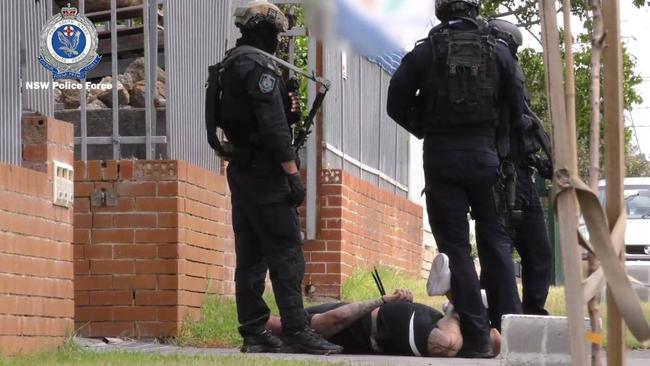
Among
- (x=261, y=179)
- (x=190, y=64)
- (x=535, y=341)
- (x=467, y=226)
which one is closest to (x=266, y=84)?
(x=261, y=179)

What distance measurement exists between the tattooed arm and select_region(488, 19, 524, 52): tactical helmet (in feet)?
4.85

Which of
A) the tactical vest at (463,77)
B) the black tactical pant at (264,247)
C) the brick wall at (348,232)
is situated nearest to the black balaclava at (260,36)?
the black tactical pant at (264,247)

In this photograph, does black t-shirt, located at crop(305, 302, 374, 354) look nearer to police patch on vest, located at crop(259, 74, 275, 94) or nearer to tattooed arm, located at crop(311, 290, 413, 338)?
tattooed arm, located at crop(311, 290, 413, 338)

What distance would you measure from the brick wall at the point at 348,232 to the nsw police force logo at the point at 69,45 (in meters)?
2.83

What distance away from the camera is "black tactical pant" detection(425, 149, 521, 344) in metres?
7.72

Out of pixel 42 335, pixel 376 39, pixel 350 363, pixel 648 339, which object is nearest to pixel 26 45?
pixel 42 335

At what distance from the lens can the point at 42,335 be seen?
7488 millimetres

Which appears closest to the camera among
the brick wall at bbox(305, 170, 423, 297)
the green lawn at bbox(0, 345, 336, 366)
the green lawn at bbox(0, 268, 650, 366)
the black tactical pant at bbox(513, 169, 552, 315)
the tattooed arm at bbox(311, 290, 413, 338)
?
the green lawn at bbox(0, 345, 336, 366)

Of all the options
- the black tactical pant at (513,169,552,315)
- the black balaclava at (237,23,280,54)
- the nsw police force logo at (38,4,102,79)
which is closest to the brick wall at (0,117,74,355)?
the nsw police force logo at (38,4,102,79)

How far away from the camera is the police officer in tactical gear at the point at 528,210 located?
8188 mm

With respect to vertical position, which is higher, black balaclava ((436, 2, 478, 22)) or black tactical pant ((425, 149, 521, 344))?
black balaclava ((436, 2, 478, 22))

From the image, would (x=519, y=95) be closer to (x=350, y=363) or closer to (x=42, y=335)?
(x=350, y=363)

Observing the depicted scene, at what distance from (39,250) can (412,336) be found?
203 centimetres

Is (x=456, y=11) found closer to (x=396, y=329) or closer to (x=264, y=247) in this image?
(x=264, y=247)
